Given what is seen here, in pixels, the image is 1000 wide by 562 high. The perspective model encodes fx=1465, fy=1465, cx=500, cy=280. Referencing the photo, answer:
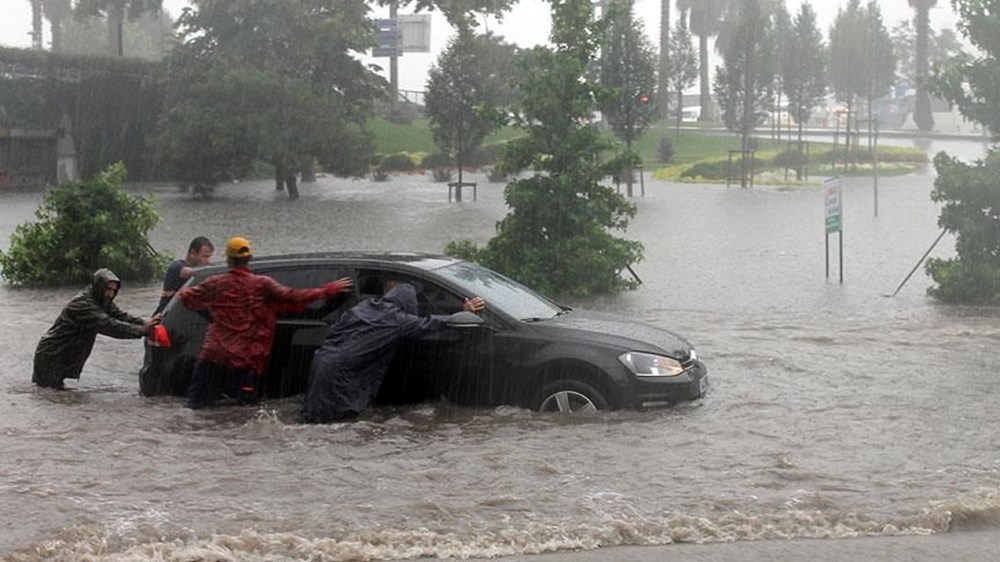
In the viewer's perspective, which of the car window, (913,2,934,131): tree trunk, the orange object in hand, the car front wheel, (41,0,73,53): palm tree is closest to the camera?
the car front wheel

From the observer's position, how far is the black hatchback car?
10.7m

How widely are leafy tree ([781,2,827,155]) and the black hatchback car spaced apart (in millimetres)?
57240

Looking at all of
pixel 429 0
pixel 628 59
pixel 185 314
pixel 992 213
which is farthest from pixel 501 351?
pixel 429 0

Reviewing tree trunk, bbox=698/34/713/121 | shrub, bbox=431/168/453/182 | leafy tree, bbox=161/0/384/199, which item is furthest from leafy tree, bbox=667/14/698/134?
leafy tree, bbox=161/0/384/199

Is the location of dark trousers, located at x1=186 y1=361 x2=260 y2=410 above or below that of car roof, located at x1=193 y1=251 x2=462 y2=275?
below

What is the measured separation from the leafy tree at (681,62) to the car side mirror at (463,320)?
79.7 m

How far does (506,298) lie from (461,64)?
148 ft

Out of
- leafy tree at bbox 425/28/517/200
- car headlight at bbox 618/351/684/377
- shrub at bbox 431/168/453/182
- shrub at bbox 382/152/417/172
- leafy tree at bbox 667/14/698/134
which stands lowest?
car headlight at bbox 618/351/684/377

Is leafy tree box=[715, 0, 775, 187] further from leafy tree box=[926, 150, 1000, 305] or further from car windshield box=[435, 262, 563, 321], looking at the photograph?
car windshield box=[435, 262, 563, 321]

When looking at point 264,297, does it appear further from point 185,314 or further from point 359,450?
point 359,450

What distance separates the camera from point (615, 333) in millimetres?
10992

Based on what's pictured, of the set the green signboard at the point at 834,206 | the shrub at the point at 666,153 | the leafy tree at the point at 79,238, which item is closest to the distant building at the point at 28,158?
the shrub at the point at 666,153

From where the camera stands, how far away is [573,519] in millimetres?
8164

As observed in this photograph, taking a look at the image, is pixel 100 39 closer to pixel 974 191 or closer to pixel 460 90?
pixel 460 90
